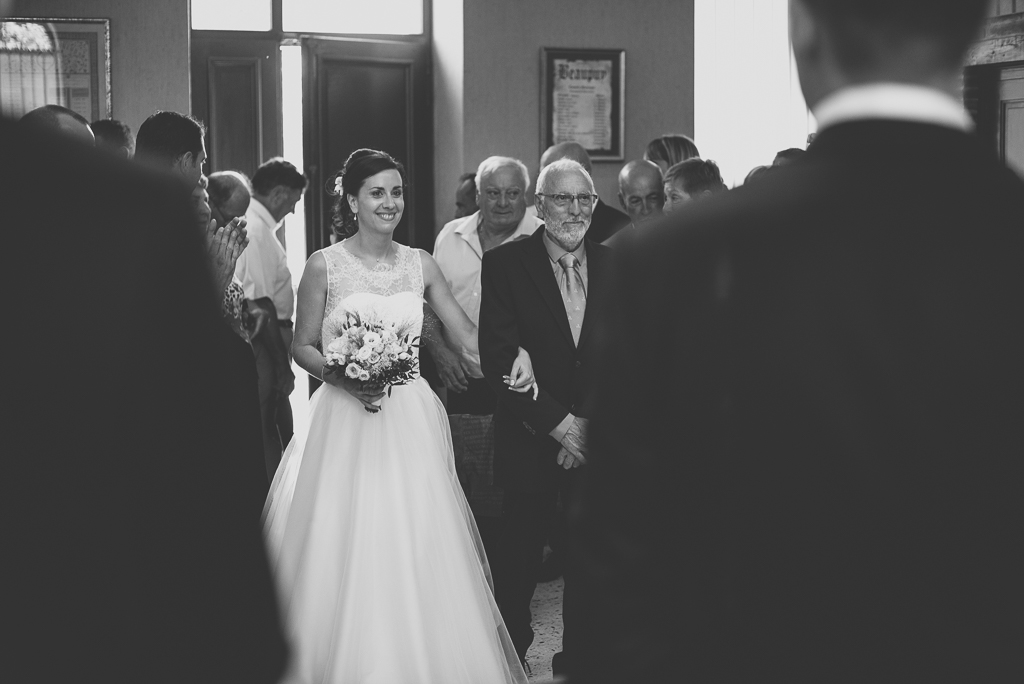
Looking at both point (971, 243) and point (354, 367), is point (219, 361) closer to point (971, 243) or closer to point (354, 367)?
point (971, 243)

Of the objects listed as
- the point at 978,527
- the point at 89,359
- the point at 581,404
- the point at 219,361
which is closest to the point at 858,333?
the point at 978,527

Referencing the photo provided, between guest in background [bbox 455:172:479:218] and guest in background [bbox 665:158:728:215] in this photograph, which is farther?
guest in background [bbox 455:172:479:218]

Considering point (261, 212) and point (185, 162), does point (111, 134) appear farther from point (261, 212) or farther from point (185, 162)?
point (261, 212)

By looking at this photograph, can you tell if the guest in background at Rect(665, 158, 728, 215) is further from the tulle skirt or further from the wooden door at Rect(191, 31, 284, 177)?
the wooden door at Rect(191, 31, 284, 177)

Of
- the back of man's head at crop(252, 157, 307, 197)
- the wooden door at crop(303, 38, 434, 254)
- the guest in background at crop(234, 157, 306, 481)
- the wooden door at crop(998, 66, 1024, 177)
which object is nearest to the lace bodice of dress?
the guest in background at crop(234, 157, 306, 481)

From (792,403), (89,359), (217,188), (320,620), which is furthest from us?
(217,188)

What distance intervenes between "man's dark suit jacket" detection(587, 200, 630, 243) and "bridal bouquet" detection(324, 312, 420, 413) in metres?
1.81

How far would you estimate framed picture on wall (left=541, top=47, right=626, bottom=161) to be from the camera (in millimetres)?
7918

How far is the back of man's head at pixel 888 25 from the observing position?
1225mm

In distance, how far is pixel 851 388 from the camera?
116cm

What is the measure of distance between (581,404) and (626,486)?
2.73 metres

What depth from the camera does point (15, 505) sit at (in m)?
1.08

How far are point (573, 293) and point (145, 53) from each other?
14.3ft

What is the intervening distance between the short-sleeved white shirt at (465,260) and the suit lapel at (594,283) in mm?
1499
